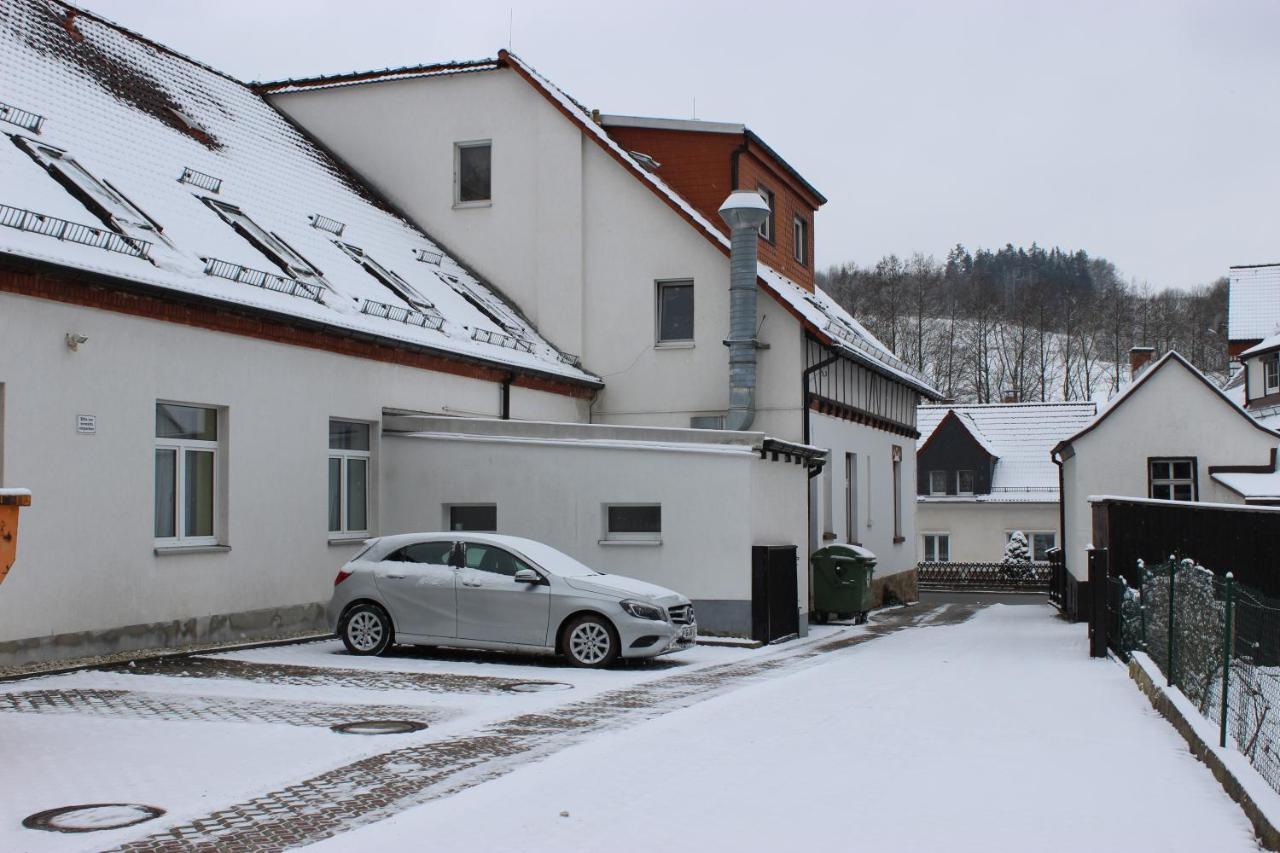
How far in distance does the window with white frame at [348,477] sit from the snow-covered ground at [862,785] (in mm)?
7946

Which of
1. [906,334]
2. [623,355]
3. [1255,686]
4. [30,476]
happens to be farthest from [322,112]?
[906,334]

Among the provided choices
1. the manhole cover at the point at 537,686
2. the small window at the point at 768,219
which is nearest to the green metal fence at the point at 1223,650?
the manhole cover at the point at 537,686

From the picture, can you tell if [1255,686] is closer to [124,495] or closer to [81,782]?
[81,782]

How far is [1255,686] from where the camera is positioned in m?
9.42

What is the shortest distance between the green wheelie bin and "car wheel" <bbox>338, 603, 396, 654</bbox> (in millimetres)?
10557

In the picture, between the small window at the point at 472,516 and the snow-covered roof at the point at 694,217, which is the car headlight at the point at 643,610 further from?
the snow-covered roof at the point at 694,217

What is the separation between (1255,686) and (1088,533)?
18439mm

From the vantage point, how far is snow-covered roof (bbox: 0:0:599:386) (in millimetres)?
15883

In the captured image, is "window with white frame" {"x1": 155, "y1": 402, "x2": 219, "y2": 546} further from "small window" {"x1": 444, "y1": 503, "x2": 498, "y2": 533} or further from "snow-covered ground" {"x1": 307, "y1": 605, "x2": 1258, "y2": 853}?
"snow-covered ground" {"x1": 307, "y1": 605, "x2": 1258, "y2": 853}

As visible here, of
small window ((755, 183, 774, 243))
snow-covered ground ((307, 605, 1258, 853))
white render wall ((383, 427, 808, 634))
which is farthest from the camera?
small window ((755, 183, 774, 243))

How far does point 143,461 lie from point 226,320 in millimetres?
2174

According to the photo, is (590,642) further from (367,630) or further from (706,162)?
(706,162)

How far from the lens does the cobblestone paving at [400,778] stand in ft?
24.0

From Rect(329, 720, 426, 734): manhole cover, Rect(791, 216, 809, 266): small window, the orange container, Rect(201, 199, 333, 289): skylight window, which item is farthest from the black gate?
Rect(791, 216, 809, 266): small window
